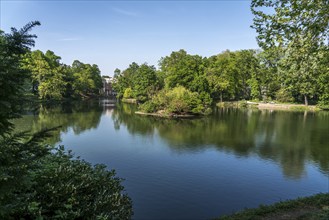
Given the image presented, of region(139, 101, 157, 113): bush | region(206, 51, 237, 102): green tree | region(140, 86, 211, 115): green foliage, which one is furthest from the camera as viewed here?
region(206, 51, 237, 102): green tree

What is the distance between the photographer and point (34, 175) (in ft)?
22.2

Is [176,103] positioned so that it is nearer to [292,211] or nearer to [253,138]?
[253,138]

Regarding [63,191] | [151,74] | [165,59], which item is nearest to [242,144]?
[63,191]

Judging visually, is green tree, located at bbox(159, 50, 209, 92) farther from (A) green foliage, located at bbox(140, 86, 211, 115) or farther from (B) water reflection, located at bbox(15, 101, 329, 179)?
(B) water reflection, located at bbox(15, 101, 329, 179)

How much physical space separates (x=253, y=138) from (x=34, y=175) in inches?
824

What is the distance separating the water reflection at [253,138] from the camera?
61.2 feet

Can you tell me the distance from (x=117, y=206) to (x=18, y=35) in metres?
6.26

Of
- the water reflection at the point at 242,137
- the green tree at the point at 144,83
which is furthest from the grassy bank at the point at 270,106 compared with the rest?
the water reflection at the point at 242,137

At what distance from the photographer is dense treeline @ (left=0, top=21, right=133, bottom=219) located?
2.82 meters

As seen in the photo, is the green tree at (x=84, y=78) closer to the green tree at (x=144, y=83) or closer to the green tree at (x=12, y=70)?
the green tree at (x=144, y=83)

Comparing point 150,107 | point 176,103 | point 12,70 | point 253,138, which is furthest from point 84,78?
point 12,70

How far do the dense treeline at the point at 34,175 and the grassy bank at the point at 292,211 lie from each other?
379cm

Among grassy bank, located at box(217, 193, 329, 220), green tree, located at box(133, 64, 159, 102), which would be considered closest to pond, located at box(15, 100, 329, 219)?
grassy bank, located at box(217, 193, 329, 220)

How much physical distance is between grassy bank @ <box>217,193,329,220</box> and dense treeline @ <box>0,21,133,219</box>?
3790 mm
